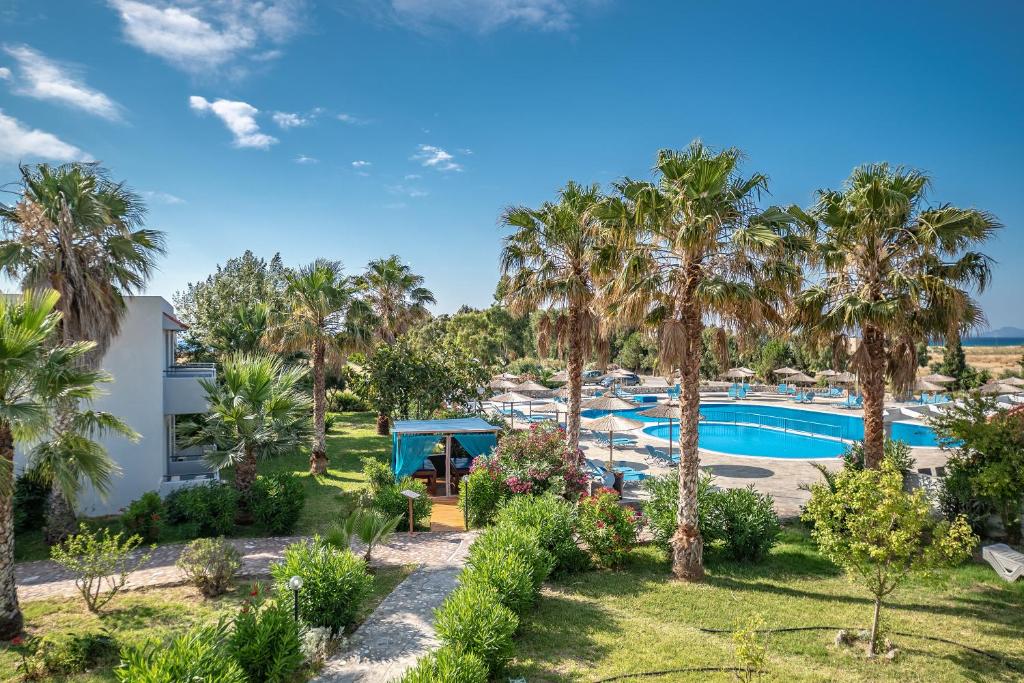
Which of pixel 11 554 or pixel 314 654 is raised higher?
pixel 11 554

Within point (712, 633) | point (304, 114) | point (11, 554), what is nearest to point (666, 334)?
point (712, 633)

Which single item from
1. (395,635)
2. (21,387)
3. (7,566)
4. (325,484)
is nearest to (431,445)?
(325,484)

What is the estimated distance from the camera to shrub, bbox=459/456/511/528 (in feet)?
47.6

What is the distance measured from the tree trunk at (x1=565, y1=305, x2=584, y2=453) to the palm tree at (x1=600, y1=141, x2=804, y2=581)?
4.69 m

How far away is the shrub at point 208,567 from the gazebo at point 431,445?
770cm

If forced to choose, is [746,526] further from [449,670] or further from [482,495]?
[449,670]

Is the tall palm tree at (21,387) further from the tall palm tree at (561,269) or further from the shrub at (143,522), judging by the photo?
the tall palm tree at (561,269)

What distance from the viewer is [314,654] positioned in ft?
24.7

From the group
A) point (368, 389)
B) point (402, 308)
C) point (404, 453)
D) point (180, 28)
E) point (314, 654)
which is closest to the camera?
point (314, 654)

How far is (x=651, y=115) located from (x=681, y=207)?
1076 cm

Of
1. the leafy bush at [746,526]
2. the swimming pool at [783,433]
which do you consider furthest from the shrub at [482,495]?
the swimming pool at [783,433]

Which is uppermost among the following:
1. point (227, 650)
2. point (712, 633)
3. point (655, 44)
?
point (655, 44)

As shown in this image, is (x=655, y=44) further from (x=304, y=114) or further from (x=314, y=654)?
(x=314, y=654)

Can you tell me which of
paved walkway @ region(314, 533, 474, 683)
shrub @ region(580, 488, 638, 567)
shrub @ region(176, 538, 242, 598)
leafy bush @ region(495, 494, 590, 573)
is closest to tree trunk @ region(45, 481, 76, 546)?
shrub @ region(176, 538, 242, 598)
